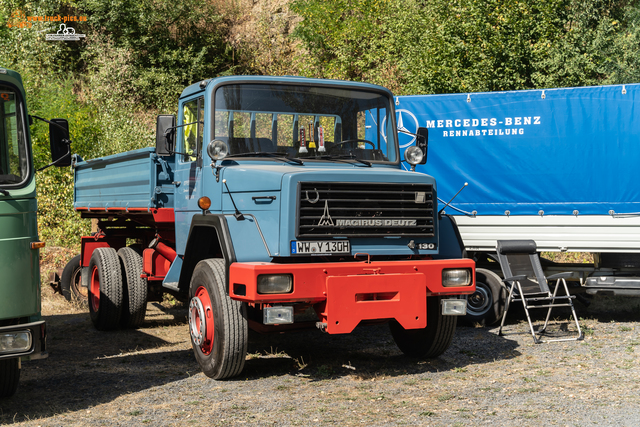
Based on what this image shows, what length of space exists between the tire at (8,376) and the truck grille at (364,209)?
7.85 feet

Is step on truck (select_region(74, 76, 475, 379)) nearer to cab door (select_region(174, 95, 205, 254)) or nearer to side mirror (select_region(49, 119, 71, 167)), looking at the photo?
cab door (select_region(174, 95, 205, 254))

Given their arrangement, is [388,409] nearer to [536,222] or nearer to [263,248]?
[263,248]

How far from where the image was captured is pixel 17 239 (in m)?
4.66

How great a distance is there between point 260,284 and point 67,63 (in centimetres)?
2227

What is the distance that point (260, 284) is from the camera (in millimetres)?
5020

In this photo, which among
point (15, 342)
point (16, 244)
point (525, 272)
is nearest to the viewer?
point (15, 342)

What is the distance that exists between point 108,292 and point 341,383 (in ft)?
12.8

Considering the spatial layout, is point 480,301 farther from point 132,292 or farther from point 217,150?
point 132,292

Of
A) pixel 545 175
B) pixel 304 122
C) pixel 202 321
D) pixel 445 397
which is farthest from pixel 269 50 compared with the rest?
pixel 445 397

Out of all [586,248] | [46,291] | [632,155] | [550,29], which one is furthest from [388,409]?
[550,29]

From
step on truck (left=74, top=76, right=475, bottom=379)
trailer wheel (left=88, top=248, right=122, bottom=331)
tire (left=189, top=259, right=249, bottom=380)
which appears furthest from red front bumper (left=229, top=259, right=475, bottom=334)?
trailer wheel (left=88, top=248, right=122, bottom=331)

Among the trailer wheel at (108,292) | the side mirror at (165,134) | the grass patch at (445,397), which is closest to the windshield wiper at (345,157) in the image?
the side mirror at (165,134)

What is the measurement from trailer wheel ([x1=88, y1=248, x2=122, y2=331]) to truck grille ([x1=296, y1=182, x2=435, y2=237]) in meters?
3.95

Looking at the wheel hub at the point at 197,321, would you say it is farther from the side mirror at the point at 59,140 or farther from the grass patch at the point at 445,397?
the grass patch at the point at 445,397
